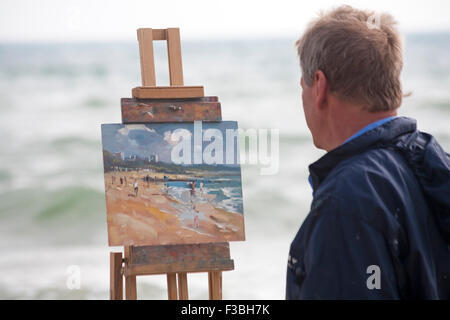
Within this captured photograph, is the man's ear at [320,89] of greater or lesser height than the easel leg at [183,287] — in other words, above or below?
above

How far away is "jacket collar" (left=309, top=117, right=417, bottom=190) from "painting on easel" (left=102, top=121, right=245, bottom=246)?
92 centimetres

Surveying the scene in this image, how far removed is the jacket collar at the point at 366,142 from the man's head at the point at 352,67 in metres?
0.04

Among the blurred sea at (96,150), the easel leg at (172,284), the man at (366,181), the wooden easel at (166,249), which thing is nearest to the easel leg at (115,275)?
the wooden easel at (166,249)

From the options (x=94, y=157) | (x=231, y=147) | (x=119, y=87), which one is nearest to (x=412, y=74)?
(x=119, y=87)

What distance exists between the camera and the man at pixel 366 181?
1.17 metres

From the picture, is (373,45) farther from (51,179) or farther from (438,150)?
(51,179)

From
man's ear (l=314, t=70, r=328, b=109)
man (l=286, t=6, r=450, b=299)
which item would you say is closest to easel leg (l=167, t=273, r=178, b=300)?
man (l=286, t=6, r=450, b=299)

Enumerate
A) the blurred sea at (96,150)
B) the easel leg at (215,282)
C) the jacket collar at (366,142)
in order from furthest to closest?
the blurred sea at (96,150) < the easel leg at (215,282) < the jacket collar at (366,142)

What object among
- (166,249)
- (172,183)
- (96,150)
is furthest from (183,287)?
(96,150)

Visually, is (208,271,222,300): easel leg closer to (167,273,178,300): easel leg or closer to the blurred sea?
(167,273,178,300): easel leg

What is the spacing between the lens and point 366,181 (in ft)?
3.93

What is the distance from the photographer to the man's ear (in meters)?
1.33

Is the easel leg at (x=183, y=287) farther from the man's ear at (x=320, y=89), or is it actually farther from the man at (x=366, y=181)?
the man's ear at (x=320, y=89)

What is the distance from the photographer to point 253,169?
7.94 metres
